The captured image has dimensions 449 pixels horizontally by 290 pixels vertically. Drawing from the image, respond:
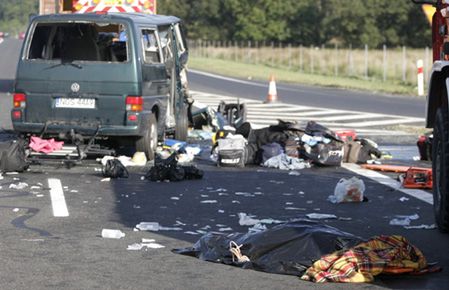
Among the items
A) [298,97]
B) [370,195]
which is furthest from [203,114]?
[298,97]

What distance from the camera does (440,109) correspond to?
927cm

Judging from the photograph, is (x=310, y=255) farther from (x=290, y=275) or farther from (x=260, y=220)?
(x=260, y=220)

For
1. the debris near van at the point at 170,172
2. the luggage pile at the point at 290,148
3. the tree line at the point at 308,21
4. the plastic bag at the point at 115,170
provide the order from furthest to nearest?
the tree line at the point at 308,21, the luggage pile at the point at 290,148, the plastic bag at the point at 115,170, the debris near van at the point at 170,172

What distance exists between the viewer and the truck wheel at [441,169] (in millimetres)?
8914

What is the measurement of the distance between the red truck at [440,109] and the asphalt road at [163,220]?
0.30 metres

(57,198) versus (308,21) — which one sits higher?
(308,21)

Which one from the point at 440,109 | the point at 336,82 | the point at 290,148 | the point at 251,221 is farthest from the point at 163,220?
the point at 336,82

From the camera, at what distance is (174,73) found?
16.9 m

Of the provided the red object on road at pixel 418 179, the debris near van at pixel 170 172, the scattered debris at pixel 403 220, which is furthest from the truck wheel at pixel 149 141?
the scattered debris at pixel 403 220

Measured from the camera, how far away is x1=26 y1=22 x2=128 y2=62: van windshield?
1505 cm

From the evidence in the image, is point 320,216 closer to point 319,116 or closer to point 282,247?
point 282,247

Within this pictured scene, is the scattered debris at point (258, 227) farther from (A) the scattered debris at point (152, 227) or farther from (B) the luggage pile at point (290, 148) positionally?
(B) the luggage pile at point (290, 148)

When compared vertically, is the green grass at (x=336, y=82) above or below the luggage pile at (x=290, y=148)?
below

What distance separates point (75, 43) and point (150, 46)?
3.99ft
